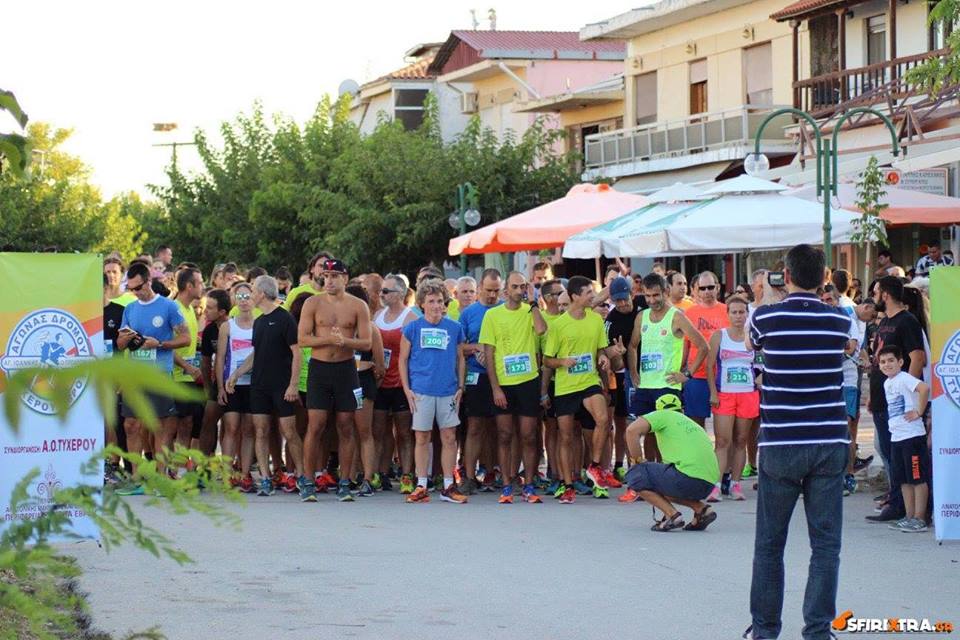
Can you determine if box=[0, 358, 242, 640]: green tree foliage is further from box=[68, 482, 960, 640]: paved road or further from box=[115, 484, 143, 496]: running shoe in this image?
box=[68, 482, 960, 640]: paved road

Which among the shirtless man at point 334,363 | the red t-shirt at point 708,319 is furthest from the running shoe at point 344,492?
the red t-shirt at point 708,319

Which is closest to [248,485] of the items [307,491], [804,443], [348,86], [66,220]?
[307,491]

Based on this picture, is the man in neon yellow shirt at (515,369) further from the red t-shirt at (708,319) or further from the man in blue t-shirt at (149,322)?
the man in blue t-shirt at (149,322)

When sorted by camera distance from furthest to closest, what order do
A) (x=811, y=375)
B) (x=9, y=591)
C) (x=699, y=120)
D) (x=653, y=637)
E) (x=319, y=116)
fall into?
1. (x=319, y=116)
2. (x=699, y=120)
3. (x=653, y=637)
4. (x=811, y=375)
5. (x=9, y=591)

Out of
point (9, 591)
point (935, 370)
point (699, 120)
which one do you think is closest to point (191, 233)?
point (699, 120)

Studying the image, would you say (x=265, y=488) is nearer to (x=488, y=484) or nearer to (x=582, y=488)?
(x=488, y=484)

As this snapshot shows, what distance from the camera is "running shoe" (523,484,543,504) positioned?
13383mm

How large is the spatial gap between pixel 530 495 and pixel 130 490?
1030cm

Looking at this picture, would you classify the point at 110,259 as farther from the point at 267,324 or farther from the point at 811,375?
the point at 811,375

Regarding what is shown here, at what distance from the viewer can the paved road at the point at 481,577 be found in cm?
775

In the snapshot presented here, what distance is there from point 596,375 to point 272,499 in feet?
10.3

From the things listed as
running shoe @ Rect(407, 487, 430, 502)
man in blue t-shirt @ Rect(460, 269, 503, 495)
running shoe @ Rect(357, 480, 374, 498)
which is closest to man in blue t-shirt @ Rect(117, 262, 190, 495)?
running shoe @ Rect(357, 480, 374, 498)

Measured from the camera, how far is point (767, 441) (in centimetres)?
700

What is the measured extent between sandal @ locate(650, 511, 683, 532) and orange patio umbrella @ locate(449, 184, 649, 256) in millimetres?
10292
